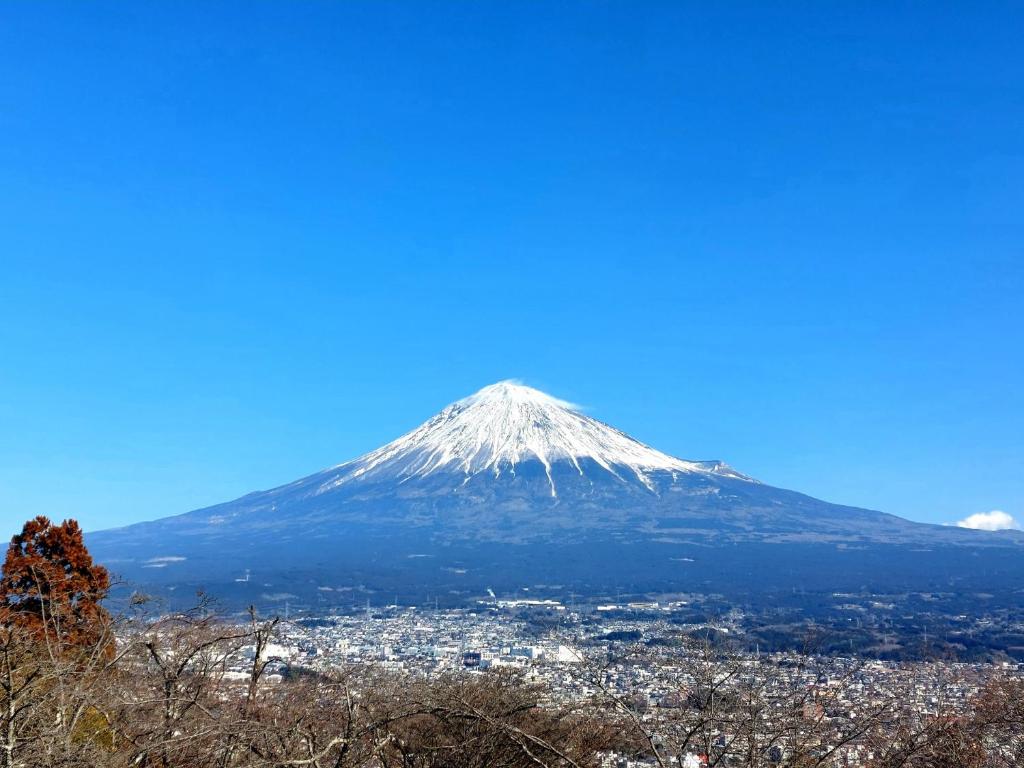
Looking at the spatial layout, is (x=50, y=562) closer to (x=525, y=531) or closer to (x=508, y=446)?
(x=525, y=531)

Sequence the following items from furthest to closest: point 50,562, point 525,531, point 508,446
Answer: point 508,446 → point 525,531 → point 50,562

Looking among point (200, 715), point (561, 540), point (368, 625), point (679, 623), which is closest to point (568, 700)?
point (200, 715)

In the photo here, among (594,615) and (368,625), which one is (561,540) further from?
(368,625)

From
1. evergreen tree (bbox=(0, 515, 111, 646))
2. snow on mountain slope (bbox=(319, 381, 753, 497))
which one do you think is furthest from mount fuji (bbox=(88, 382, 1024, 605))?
evergreen tree (bbox=(0, 515, 111, 646))

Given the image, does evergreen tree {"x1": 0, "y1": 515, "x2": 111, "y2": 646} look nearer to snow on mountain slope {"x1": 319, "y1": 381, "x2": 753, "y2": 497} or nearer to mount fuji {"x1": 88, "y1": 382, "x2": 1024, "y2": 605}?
mount fuji {"x1": 88, "y1": 382, "x2": 1024, "y2": 605}

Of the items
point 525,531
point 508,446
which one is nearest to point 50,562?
point 525,531

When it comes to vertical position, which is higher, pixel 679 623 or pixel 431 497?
pixel 431 497
